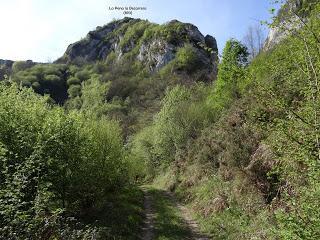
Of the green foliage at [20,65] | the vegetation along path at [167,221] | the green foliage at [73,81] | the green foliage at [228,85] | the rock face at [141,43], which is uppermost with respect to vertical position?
the rock face at [141,43]

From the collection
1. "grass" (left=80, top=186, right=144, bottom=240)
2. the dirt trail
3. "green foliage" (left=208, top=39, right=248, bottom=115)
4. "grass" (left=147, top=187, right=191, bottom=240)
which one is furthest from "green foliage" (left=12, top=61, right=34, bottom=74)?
the dirt trail

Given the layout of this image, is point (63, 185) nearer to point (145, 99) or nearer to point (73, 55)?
point (145, 99)

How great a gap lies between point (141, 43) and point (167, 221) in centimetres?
13054

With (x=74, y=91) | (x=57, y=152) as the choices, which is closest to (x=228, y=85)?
(x=57, y=152)

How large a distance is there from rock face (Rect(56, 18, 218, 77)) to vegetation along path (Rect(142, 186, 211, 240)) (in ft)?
188

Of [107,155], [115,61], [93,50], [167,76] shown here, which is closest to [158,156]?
[107,155]

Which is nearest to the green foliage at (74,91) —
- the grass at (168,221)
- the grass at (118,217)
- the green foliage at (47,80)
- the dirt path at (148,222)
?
the green foliage at (47,80)

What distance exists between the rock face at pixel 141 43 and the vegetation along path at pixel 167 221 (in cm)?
5731

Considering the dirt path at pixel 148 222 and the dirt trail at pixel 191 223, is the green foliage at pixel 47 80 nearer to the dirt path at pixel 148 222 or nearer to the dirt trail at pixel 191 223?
the dirt path at pixel 148 222

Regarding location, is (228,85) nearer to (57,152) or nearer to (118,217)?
(118,217)

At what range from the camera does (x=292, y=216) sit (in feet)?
25.8

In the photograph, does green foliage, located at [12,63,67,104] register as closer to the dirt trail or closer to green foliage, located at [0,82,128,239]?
green foliage, located at [0,82,128,239]

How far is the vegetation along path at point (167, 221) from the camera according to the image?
22.5m

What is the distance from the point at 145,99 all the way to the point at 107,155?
73.9m
